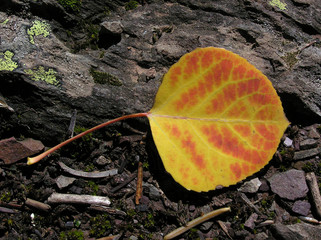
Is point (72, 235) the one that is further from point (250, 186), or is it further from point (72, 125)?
point (250, 186)

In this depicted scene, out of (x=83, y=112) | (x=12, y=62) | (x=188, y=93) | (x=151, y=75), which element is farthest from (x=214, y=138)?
(x=12, y=62)

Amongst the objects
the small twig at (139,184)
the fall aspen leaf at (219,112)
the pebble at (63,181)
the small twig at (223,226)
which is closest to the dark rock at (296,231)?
the small twig at (223,226)

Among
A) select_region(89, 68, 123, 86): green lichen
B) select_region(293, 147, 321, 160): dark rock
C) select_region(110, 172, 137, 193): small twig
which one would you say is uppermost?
select_region(89, 68, 123, 86): green lichen

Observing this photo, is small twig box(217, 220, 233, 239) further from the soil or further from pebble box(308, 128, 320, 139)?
pebble box(308, 128, 320, 139)

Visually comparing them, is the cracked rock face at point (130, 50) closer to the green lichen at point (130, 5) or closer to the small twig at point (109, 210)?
the green lichen at point (130, 5)

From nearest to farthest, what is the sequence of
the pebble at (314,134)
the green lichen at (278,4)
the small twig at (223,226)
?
the small twig at (223,226) < the pebble at (314,134) < the green lichen at (278,4)

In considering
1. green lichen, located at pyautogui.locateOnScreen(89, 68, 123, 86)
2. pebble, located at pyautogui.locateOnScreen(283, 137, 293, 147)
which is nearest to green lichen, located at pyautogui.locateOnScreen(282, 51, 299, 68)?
pebble, located at pyautogui.locateOnScreen(283, 137, 293, 147)
